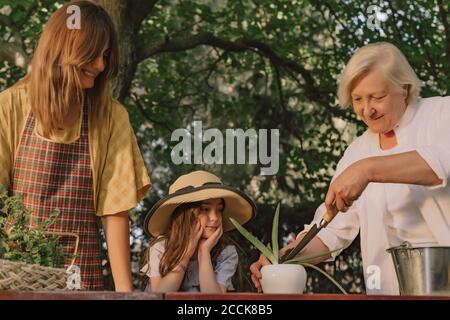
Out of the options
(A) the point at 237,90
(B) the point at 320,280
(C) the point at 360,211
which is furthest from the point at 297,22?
(C) the point at 360,211

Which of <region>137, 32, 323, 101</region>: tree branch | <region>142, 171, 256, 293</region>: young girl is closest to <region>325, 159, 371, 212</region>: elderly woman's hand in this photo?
<region>142, 171, 256, 293</region>: young girl

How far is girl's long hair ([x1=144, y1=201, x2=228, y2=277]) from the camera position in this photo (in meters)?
3.80

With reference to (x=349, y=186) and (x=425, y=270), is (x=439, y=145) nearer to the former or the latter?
(x=349, y=186)

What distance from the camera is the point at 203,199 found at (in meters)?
3.81

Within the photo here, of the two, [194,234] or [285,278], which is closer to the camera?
[285,278]

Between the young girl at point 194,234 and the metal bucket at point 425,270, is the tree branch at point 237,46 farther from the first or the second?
the metal bucket at point 425,270

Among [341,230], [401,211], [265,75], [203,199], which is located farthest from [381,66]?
[265,75]

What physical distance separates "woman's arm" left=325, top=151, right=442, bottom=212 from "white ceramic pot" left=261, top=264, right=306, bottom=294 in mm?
262

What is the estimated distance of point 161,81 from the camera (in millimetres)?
10812

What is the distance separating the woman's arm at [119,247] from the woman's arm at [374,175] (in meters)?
0.75

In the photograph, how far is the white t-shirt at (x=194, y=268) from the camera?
3893mm

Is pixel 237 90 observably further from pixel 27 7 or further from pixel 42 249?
pixel 42 249

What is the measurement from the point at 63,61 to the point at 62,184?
0.40m

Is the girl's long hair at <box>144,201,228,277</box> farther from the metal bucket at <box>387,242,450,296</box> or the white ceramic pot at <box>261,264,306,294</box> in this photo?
the metal bucket at <box>387,242,450,296</box>
